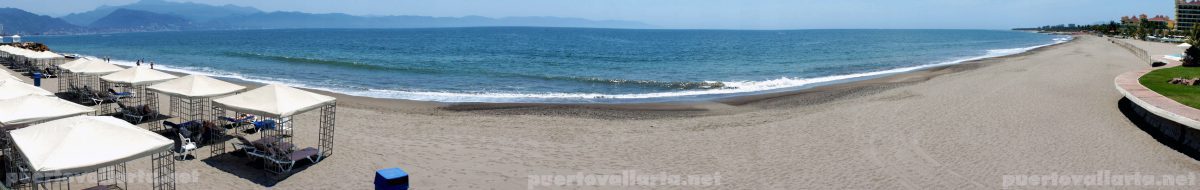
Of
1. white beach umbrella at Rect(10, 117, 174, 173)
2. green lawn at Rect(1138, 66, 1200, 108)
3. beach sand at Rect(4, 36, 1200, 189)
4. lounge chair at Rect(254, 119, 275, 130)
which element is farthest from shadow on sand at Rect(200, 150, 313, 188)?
green lawn at Rect(1138, 66, 1200, 108)

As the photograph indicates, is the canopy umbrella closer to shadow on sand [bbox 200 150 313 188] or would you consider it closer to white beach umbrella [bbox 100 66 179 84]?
shadow on sand [bbox 200 150 313 188]

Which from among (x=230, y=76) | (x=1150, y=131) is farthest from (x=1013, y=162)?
(x=230, y=76)

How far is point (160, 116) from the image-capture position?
16.5 metres

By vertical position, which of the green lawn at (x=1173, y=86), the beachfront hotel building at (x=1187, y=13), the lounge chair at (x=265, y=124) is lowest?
the lounge chair at (x=265, y=124)

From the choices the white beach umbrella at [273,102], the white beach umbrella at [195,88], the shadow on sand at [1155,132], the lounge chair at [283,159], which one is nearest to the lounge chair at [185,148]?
the white beach umbrella at [273,102]

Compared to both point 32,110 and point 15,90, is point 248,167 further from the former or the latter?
point 15,90

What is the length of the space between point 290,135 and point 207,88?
1.96 meters

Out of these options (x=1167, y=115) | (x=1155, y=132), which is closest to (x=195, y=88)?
(x=1167, y=115)

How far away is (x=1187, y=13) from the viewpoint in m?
106

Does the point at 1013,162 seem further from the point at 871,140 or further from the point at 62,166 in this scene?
the point at 62,166

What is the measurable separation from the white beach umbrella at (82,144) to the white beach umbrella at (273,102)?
286cm

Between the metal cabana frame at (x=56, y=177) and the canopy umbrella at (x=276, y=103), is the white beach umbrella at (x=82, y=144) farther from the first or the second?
the canopy umbrella at (x=276, y=103)

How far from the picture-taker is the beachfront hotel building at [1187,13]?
104 m

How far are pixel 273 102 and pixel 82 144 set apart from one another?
12.6 feet
